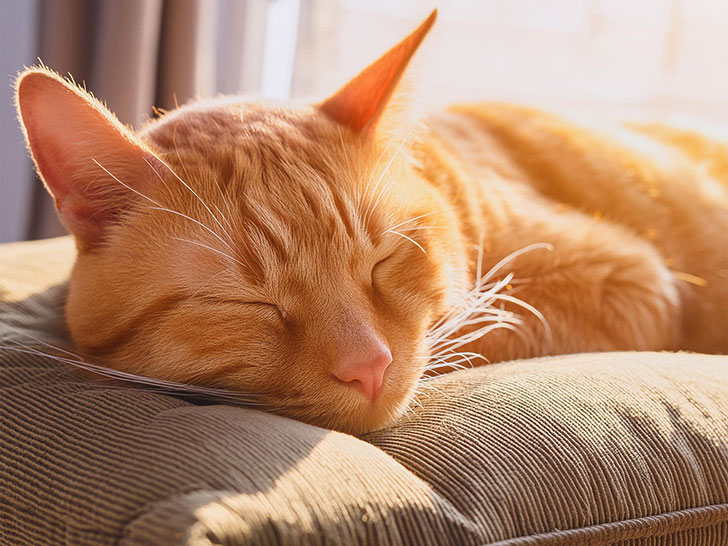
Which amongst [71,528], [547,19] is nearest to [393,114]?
[71,528]

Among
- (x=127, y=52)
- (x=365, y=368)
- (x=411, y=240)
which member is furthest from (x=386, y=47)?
(x=365, y=368)

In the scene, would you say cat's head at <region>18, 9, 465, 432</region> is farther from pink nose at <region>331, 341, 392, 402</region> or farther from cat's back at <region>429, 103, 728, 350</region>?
cat's back at <region>429, 103, 728, 350</region>

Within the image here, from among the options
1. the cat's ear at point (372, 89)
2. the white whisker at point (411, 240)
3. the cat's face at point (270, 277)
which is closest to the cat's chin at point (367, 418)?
the cat's face at point (270, 277)

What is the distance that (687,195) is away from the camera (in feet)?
6.85

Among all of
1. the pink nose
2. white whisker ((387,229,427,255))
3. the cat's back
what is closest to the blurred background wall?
the cat's back

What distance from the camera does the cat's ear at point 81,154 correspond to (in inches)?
42.1

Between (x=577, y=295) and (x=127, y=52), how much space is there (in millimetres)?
2090

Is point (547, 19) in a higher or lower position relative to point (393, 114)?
higher

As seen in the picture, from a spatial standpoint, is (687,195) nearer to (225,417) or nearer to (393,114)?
(393,114)

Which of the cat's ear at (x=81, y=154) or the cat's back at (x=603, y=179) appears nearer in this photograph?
the cat's ear at (x=81, y=154)

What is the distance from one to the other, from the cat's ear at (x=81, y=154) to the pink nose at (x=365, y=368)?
1.63ft

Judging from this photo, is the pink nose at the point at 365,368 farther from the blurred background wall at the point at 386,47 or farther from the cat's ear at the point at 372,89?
the blurred background wall at the point at 386,47

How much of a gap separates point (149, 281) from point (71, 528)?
45cm

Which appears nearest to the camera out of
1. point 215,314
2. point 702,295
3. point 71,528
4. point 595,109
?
point 71,528
